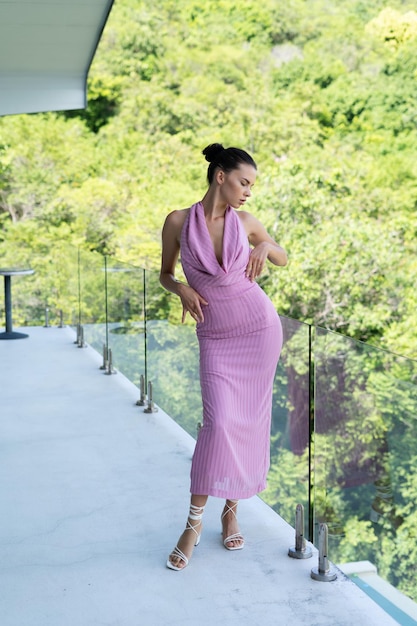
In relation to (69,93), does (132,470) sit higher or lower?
lower

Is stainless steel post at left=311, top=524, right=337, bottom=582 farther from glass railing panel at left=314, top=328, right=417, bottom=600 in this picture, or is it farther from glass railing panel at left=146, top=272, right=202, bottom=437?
glass railing panel at left=146, top=272, right=202, bottom=437

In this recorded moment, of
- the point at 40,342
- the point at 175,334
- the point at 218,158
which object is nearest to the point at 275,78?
the point at 40,342

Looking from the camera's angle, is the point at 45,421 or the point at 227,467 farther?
the point at 45,421

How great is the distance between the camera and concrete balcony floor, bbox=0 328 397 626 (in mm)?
2396

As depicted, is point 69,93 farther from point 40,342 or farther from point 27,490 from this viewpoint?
point 27,490

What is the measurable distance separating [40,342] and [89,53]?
2933 mm

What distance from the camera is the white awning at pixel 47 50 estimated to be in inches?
166

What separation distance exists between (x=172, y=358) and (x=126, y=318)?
1.09 meters

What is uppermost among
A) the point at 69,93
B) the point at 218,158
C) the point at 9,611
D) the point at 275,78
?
the point at 275,78

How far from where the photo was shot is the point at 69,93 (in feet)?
21.1

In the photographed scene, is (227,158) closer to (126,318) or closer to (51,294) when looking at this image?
(126,318)

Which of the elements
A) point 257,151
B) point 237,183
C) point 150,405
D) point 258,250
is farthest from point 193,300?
point 257,151

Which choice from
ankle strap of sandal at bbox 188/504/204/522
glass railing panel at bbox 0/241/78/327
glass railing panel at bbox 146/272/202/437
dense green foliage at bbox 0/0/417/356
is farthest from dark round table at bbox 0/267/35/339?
dense green foliage at bbox 0/0/417/356

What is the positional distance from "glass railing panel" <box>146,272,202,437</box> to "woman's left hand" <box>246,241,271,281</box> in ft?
4.87
